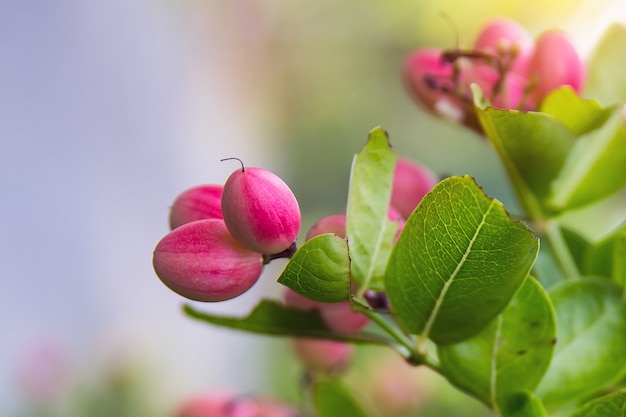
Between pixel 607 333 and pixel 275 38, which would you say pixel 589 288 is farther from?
pixel 275 38

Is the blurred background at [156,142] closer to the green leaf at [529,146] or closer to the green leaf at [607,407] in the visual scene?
the green leaf at [529,146]

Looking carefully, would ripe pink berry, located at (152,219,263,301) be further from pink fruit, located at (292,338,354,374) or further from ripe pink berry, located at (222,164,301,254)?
pink fruit, located at (292,338,354,374)

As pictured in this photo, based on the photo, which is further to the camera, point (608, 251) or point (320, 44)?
point (320, 44)

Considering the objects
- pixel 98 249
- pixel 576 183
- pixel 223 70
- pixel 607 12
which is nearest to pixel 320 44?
pixel 223 70

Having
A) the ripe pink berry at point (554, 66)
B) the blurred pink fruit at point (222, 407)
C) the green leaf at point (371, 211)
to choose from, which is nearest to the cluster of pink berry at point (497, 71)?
the ripe pink berry at point (554, 66)

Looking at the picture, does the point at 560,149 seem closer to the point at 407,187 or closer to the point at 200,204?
the point at 407,187

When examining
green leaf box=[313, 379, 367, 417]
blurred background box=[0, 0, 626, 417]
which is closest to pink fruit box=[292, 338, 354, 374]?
green leaf box=[313, 379, 367, 417]
